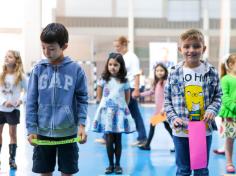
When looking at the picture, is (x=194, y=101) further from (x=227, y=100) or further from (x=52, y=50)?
(x=227, y=100)

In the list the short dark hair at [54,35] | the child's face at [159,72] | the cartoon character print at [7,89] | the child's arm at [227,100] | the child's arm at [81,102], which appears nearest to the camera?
the short dark hair at [54,35]

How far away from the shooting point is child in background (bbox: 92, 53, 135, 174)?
3287mm

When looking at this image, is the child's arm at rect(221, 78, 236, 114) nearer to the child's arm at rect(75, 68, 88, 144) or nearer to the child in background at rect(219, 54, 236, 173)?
the child in background at rect(219, 54, 236, 173)

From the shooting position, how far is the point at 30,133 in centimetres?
201

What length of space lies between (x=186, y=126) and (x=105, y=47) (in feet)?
27.3

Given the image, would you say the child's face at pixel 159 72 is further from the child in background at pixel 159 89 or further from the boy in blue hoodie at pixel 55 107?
the boy in blue hoodie at pixel 55 107

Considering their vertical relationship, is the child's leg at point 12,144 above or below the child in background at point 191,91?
below

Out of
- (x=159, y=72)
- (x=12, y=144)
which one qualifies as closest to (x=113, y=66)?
(x=159, y=72)

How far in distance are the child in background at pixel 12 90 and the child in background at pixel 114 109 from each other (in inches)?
27.6

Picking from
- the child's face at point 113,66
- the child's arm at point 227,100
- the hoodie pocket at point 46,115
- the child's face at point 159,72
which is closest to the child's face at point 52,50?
the hoodie pocket at point 46,115

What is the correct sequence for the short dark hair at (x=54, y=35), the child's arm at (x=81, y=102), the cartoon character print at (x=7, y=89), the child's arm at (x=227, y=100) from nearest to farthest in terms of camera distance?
the short dark hair at (x=54, y=35)
the child's arm at (x=81, y=102)
the child's arm at (x=227, y=100)
the cartoon character print at (x=7, y=89)

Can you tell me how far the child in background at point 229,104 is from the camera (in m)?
3.14

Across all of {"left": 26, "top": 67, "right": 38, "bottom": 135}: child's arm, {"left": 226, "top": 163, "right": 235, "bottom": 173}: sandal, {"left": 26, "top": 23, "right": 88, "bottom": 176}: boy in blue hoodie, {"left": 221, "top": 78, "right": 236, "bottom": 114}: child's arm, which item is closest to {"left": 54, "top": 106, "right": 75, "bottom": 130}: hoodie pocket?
{"left": 26, "top": 23, "right": 88, "bottom": 176}: boy in blue hoodie

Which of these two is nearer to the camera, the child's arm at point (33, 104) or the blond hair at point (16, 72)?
the child's arm at point (33, 104)
